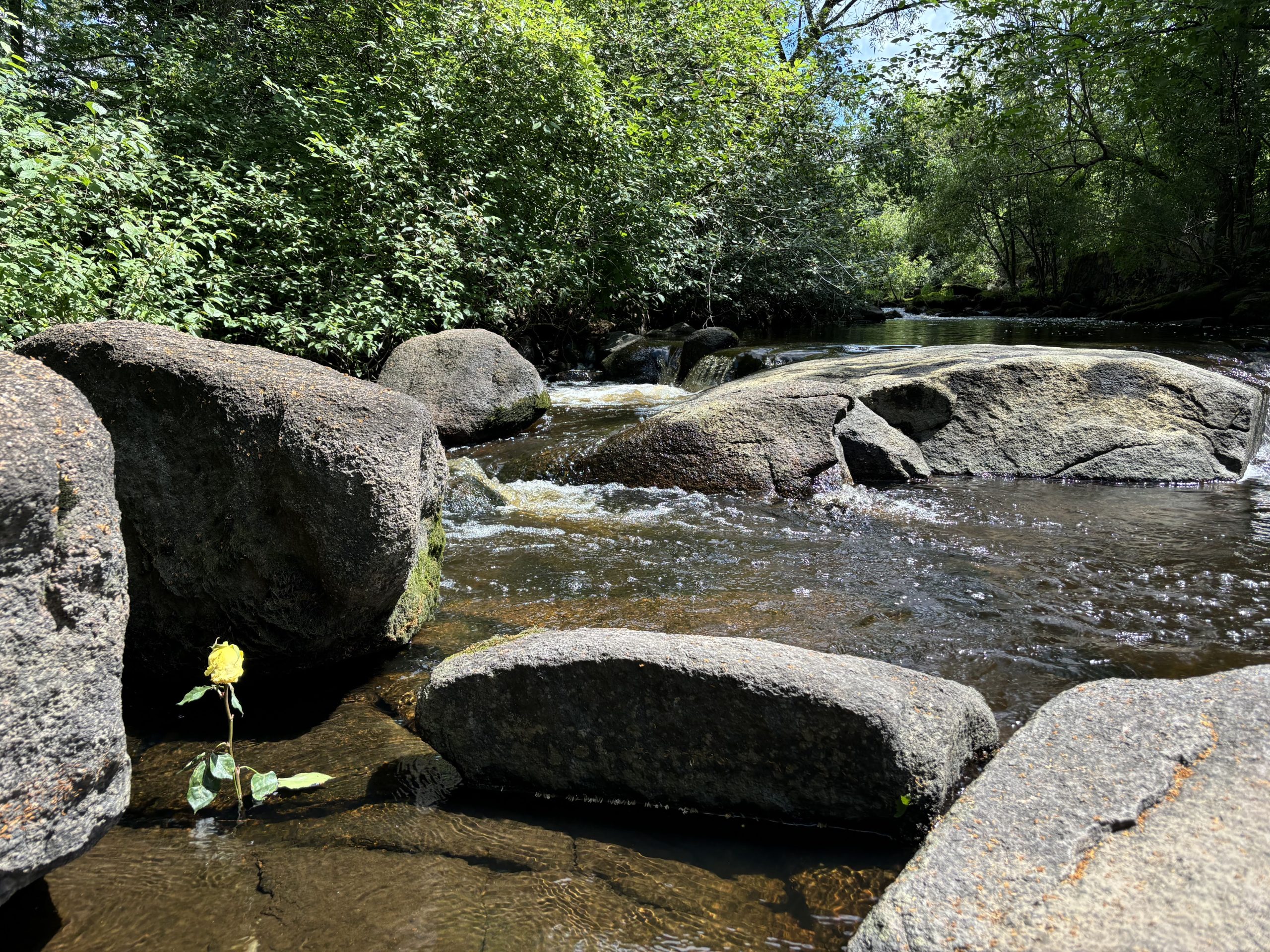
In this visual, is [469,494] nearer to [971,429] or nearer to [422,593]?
[422,593]

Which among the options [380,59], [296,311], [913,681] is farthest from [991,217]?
[913,681]

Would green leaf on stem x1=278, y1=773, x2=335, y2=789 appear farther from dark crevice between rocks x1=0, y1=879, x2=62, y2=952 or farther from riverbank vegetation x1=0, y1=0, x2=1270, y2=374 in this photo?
riverbank vegetation x1=0, y1=0, x2=1270, y2=374

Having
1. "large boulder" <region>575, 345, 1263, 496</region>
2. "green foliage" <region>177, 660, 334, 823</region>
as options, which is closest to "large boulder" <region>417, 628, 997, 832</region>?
"green foliage" <region>177, 660, 334, 823</region>

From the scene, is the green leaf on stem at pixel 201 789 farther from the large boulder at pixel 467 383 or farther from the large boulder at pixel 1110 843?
the large boulder at pixel 467 383

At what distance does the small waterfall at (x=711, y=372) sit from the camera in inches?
468

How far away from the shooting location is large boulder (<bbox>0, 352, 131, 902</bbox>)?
1488 millimetres

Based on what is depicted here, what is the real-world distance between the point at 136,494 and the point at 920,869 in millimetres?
2845

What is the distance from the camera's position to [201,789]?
2.14m

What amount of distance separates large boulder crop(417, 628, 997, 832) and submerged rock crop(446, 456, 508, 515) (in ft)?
10.9

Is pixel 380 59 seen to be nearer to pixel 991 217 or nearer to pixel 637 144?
pixel 637 144

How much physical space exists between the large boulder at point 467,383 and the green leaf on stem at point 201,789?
6.26 metres

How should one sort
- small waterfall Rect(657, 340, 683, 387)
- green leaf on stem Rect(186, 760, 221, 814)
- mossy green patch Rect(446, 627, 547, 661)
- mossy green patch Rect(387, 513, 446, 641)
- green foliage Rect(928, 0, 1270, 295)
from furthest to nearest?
green foliage Rect(928, 0, 1270, 295) < small waterfall Rect(657, 340, 683, 387) < mossy green patch Rect(387, 513, 446, 641) < mossy green patch Rect(446, 627, 547, 661) < green leaf on stem Rect(186, 760, 221, 814)

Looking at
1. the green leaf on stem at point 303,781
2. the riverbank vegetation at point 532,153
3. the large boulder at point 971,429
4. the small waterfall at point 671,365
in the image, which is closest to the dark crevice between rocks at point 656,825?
the green leaf on stem at point 303,781

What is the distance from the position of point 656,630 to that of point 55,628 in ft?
8.08
